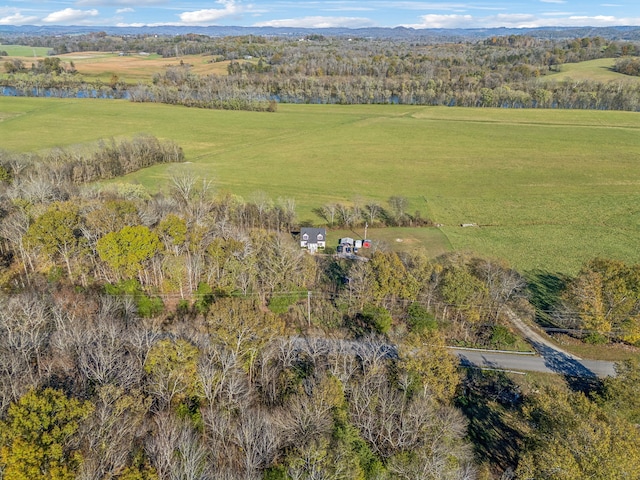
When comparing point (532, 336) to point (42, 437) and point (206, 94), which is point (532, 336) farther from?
point (206, 94)

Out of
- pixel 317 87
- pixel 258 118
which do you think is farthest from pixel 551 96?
pixel 258 118

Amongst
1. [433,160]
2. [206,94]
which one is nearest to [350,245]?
[433,160]

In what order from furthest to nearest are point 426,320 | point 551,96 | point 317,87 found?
point 317,87 < point 551,96 < point 426,320

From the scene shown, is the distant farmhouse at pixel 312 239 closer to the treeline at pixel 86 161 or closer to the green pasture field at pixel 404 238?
the green pasture field at pixel 404 238

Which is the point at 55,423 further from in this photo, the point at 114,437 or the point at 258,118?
the point at 258,118

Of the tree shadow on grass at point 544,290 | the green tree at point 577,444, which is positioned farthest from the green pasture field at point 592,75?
the green tree at point 577,444
